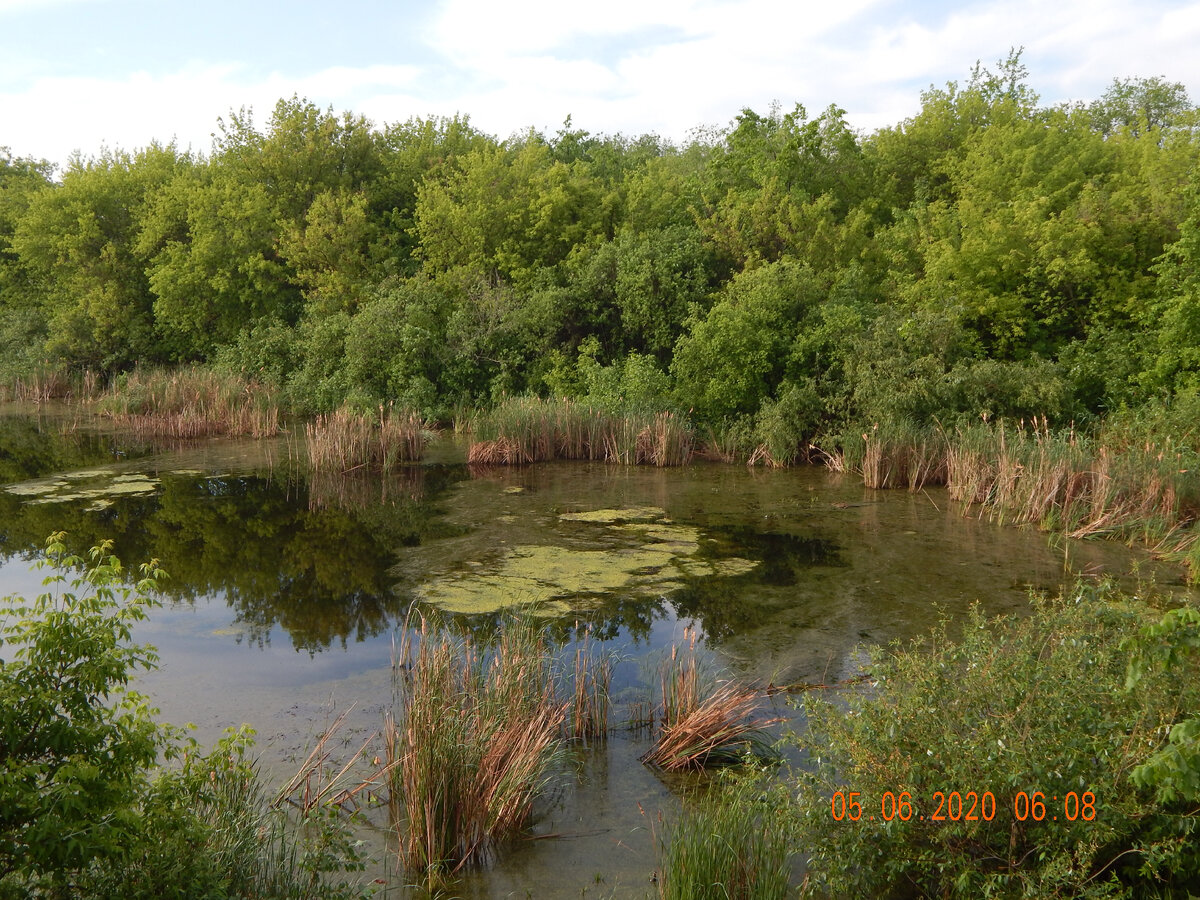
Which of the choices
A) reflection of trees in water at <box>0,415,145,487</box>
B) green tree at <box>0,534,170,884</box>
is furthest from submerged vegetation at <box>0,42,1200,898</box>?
reflection of trees in water at <box>0,415,145,487</box>

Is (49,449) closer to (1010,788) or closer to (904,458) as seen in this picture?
(904,458)

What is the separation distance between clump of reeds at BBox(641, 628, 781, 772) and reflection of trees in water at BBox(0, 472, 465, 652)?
136 inches

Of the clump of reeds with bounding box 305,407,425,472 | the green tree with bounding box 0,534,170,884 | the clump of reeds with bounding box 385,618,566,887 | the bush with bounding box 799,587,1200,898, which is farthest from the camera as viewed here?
the clump of reeds with bounding box 305,407,425,472

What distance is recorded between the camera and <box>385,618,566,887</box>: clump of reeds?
4.57 meters

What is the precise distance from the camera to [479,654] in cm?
713

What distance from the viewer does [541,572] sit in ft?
31.9

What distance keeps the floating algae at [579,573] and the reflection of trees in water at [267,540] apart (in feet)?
2.41

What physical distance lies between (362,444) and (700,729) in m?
11.8

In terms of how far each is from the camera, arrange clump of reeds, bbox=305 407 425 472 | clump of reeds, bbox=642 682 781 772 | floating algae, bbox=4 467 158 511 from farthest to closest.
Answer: clump of reeds, bbox=305 407 425 472 → floating algae, bbox=4 467 158 511 → clump of reeds, bbox=642 682 781 772

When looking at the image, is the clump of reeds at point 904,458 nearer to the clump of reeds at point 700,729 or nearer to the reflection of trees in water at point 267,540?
the reflection of trees in water at point 267,540

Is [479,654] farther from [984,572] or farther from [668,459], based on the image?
[668,459]

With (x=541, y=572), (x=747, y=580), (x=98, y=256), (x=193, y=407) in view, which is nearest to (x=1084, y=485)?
(x=747, y=580)

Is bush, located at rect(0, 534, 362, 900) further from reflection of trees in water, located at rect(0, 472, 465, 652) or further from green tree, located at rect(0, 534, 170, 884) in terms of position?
reflection of trees in water, located at rect(0, 472, 465, 652)

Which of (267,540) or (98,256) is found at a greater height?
(98,256)
